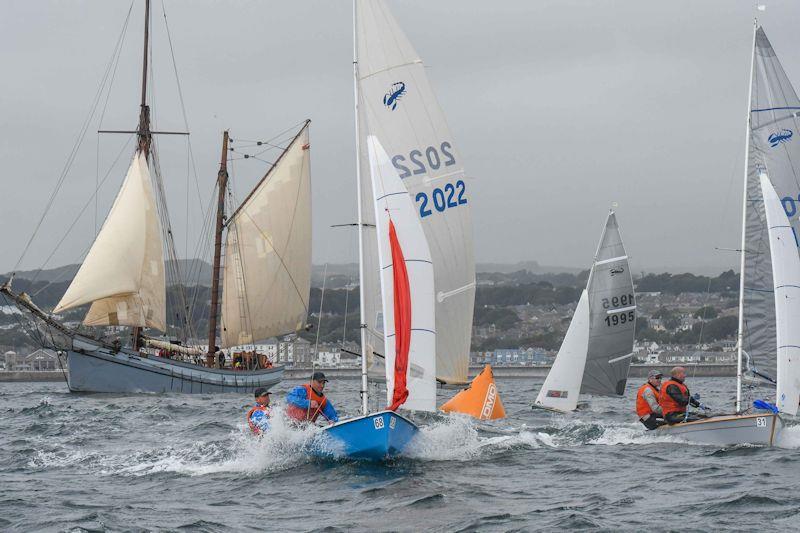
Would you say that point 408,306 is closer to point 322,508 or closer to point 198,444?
point 322,508

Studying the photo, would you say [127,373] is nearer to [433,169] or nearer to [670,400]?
[433,169]

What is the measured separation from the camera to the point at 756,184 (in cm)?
2633

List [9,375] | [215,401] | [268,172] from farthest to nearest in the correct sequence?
[9,375] → [268,172] → [215,401]

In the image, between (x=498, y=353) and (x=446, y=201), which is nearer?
(x=446, y=201)

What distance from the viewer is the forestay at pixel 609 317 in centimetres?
3381

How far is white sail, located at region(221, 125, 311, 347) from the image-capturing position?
180ft

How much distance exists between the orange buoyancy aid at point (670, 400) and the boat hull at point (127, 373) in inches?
1288

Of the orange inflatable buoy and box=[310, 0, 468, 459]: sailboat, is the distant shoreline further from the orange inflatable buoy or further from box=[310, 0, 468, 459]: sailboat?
box=[310, 0, 468, 459]: sailboat

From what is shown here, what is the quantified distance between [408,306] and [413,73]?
17.8 feet

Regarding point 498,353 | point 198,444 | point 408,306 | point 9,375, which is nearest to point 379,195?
point 408,306

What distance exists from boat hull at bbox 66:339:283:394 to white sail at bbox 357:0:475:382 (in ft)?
102

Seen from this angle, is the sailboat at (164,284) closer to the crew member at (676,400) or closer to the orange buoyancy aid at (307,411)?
the orange buoyancy aid at (307,411)

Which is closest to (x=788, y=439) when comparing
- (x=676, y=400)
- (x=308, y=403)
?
(x=676, y=400)

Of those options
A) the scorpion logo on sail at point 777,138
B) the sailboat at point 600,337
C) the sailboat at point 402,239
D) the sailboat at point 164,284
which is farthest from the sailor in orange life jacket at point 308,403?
the sailboat at point 164,284
